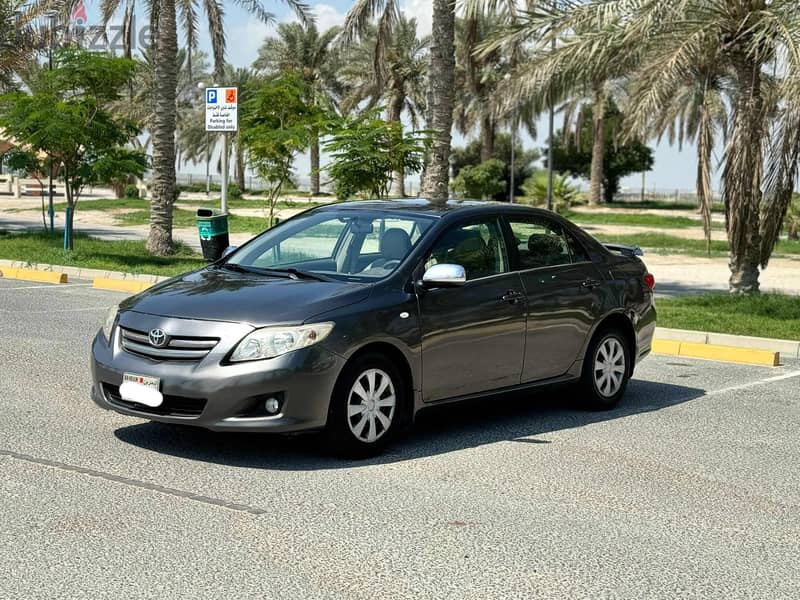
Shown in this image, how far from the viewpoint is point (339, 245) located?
328 inches

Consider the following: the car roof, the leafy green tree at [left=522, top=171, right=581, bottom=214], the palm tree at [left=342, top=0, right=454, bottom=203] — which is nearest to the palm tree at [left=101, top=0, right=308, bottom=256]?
the palm tree at [left=342, top=0, right=454, bottom=203]

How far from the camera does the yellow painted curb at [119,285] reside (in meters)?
18.5

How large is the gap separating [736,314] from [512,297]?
26.6ft

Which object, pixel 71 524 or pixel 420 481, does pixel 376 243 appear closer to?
pixel 420 481

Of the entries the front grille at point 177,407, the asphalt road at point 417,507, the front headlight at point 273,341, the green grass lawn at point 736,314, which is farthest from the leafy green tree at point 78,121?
the front headlight at point 273,341

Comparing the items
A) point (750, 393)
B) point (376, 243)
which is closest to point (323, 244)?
point (376, 243)

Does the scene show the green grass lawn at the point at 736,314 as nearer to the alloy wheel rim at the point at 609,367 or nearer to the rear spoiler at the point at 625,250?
the rear spoiler at the point at 625,250

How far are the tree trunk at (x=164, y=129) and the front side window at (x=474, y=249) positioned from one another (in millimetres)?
15075

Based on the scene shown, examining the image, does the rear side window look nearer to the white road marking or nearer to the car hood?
the car hood

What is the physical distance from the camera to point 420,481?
6938 millimetres

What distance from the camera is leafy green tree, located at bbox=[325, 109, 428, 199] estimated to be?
66.9 ft

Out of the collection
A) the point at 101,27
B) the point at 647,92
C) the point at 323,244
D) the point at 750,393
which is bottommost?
the point at 750,393

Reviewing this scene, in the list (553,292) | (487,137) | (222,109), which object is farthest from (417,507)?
(487,137)

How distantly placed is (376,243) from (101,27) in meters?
24.5
